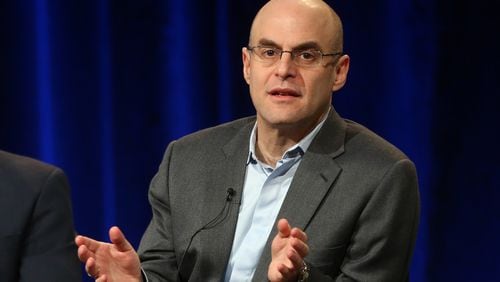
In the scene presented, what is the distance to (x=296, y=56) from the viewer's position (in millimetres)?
2123

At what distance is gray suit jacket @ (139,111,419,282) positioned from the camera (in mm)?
2020

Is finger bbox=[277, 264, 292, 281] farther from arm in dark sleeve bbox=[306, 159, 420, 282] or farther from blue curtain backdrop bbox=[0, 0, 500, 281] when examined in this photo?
blue curtain backdrop bbox=[0, 0, 500, 281]

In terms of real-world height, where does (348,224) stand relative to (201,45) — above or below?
below

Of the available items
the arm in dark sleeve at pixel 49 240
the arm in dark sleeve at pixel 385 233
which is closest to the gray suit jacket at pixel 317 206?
the arm in dark sleeve at pixel 385 233

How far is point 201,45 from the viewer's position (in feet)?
10.1

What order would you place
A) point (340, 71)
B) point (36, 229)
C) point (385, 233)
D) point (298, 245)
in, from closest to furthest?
point (36, 229)
point (298, 245)
point (385, 233)
point (340, 71)

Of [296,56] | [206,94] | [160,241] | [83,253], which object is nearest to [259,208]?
[160,241]

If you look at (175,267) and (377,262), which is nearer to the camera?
(377,262)

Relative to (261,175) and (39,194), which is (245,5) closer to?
(261,175)

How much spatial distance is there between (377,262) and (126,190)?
135 cm

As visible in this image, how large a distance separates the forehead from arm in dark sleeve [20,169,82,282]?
29.8 inches

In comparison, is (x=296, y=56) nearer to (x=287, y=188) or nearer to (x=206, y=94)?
(x=287, y=188)

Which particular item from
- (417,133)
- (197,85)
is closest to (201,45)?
(197,85)

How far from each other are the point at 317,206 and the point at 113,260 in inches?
18.5
